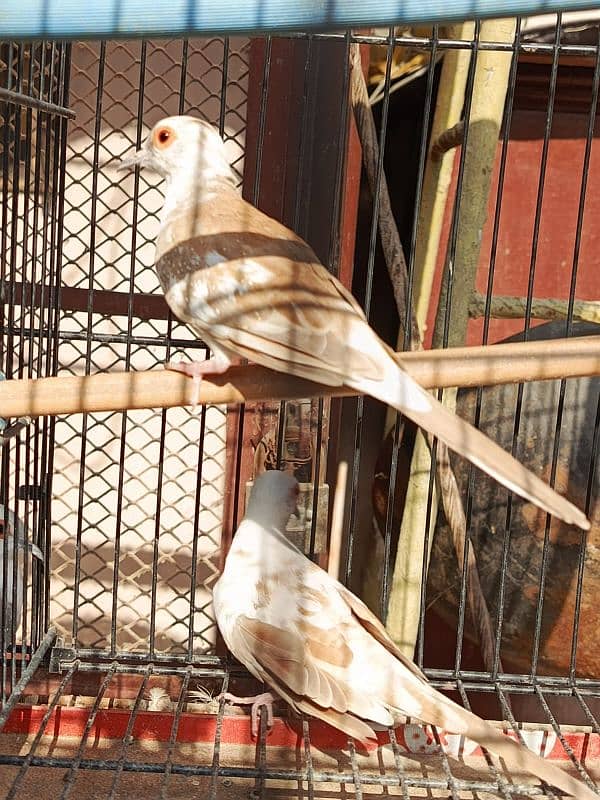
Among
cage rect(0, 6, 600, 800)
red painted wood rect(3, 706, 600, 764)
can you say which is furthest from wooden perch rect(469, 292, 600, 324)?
red painted wood rect(3, 706, 600, 764)

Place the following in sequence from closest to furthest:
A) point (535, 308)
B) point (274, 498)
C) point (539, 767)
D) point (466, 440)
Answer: point (466, 440)
point (539, 767)
point (274, 498)
point (535, 308)

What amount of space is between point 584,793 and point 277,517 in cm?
68

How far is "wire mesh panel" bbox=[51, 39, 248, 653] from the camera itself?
2.20 m

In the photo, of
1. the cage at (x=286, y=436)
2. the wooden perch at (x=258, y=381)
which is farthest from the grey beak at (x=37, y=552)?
the wooden perch at (x=258, y=381)

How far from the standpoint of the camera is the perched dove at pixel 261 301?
1112 millimetres

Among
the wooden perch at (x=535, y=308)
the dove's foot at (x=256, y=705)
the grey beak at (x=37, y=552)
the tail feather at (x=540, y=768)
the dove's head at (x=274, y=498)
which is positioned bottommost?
the dove's foot at (x=256, y=705)

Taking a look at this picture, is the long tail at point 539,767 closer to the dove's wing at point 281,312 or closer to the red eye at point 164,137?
the dove's wing at point 281,312

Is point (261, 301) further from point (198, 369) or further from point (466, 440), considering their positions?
point (466, 440)

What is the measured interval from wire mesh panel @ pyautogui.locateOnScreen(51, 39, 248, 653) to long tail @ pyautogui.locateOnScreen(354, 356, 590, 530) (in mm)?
1090

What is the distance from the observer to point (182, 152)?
1.50 meters

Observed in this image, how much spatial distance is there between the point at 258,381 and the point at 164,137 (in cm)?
49

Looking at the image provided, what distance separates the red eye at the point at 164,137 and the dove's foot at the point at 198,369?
0.43 m

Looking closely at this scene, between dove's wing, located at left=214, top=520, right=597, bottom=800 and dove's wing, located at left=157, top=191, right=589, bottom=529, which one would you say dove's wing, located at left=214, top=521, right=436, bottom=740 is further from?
dove's wing, located at left=157, top=191, right=589, bottom=529

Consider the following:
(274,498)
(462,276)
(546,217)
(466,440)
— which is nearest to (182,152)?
(274,498)
